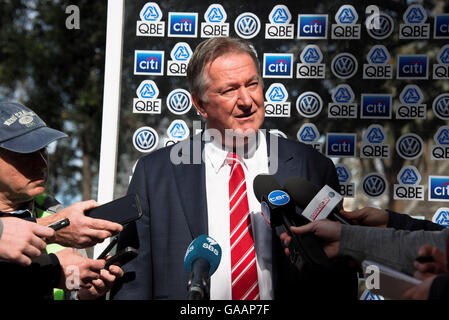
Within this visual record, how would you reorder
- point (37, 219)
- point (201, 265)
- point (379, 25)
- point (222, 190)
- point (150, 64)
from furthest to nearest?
1. point (150, 64)
2. point (379, 25)
3. point (222, 190)
4. point (37, 219)
5. point (201, 265)

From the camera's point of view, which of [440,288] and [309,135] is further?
[309,135]

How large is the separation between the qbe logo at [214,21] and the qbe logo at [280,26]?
244 mm

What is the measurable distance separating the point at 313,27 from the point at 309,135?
1.91ft

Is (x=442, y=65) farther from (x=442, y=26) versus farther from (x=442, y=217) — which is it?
(x=442, y=217)

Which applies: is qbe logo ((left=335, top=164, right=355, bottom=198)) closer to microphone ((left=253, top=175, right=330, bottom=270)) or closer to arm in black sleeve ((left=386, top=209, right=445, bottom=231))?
arm in black sleeve ((left=386, top=209, right=445, bottom=231))

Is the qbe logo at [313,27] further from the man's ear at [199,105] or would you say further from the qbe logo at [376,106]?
the man's ear at [199,105]

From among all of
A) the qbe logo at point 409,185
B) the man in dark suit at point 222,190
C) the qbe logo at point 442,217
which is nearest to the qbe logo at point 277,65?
the man in dark suit at point 222,190

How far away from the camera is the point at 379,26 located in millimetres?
2623

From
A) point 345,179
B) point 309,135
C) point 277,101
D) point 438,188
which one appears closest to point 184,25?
point 277,101

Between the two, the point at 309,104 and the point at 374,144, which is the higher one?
the point at 309,104

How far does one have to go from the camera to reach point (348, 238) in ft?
5.81

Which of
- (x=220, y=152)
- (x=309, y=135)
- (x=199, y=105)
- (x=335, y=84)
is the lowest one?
(x=220, y=152)

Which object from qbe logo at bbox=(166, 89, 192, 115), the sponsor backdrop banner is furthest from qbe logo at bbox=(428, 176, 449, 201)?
qbe logo at bbox=(166, 89, 192, 115)

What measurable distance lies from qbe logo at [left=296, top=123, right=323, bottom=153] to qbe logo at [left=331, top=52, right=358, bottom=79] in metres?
0.31
